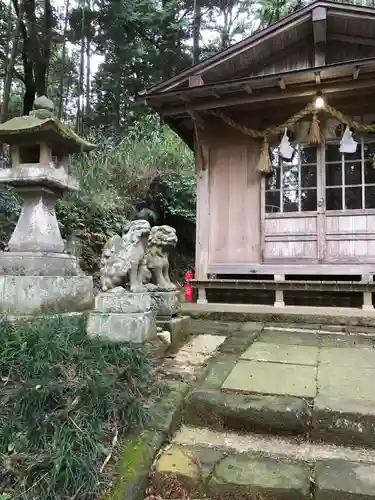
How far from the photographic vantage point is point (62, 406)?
6.34 feet

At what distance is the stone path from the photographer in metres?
1.73

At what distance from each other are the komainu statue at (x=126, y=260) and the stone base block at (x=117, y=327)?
0.47m

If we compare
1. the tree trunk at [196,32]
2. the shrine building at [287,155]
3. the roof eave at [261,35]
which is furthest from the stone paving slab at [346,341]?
the tree trunk at [196,32]

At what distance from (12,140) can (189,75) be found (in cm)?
368

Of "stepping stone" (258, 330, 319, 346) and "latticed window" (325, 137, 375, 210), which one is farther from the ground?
"latticed window" (325, 137, 375, 210)

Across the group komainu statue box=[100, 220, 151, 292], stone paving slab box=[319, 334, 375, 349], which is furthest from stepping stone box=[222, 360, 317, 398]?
komainu statue box=[100, 220, 151, 292]

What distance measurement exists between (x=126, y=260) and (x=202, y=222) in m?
3.32

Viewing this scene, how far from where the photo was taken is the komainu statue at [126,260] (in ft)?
10.4

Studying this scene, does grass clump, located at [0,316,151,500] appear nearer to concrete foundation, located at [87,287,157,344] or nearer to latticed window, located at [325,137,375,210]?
concrete foundation, located at [87,287,157,344]

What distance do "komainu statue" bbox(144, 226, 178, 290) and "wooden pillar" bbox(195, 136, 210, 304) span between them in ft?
8.27

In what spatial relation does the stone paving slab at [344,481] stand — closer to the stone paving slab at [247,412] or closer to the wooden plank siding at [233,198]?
the stone paving slab at [247,412]

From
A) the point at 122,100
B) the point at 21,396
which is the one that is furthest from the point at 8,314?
the point at 122,100

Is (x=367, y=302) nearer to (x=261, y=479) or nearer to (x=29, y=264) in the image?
(x=261, y=479)

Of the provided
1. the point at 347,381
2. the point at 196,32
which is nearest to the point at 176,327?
the point at 347,381
